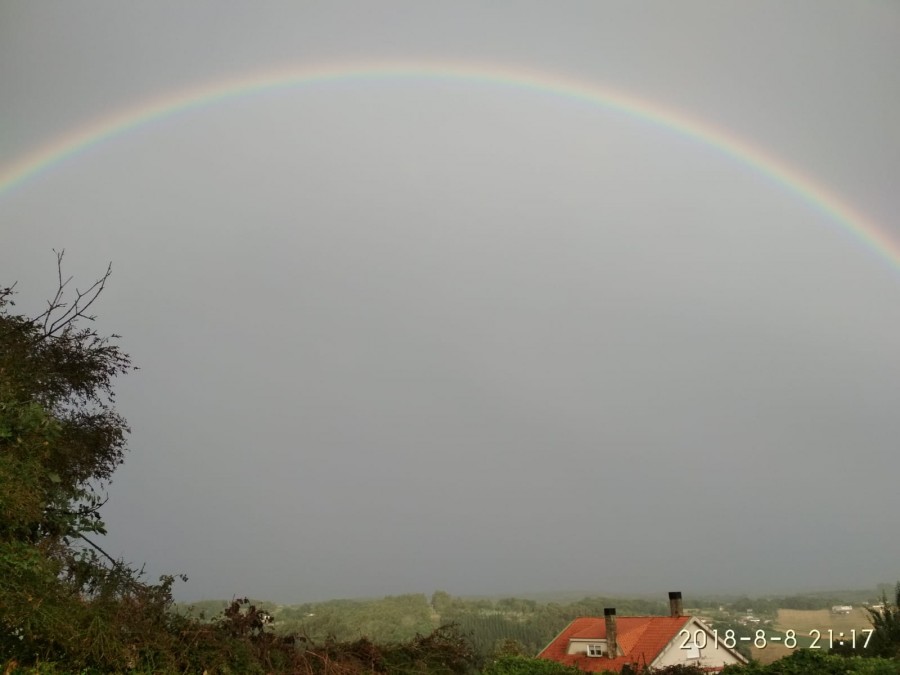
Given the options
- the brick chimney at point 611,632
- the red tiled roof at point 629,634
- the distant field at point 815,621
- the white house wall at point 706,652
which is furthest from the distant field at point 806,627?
Answer: the brick chimney at point 611,632

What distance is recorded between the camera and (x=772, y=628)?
1703 cm

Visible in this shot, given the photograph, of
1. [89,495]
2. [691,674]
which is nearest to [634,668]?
[691,674]

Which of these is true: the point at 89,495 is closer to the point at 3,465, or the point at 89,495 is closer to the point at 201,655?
the point at 3,465

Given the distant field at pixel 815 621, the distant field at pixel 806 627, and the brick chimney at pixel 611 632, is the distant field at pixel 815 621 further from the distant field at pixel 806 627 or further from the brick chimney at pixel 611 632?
the brick chimney at pixel 611 632

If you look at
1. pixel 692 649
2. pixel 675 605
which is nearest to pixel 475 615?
pixel 692 649

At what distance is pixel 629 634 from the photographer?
95.1ft

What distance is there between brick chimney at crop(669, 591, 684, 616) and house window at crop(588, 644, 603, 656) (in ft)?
14.3

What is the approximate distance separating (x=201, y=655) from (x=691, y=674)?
31.4 feet

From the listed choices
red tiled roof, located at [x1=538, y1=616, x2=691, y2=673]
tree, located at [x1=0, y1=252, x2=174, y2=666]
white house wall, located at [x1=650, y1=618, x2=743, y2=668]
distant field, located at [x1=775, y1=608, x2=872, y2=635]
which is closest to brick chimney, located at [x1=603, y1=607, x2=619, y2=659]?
red tiled roof, located at [x1=538, y1=616, x2=691, y2=673]

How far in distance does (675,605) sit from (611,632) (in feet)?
14.4

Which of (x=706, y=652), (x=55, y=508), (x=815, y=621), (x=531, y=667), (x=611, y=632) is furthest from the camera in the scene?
(x=611, y=632)

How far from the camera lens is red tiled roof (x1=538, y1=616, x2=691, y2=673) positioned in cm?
2637

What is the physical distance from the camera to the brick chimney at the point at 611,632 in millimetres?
27594

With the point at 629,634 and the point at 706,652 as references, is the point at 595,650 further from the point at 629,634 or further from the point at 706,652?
the point at 706,652
